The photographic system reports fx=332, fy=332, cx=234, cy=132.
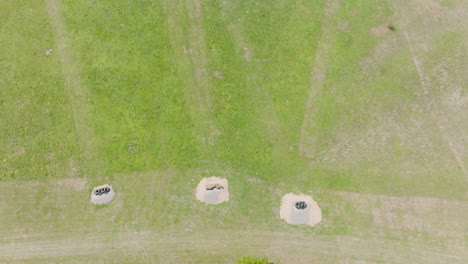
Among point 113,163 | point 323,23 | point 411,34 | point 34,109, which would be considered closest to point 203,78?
point 113,163

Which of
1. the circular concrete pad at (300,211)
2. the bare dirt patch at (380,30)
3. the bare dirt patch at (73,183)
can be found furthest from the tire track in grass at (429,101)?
the bare dirt patch at (73,183)

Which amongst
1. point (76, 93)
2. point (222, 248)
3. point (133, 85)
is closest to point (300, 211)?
point (222, 248)

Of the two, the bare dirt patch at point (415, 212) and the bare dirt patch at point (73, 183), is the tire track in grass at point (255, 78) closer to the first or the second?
the bare dirt patch at point (415, 212)

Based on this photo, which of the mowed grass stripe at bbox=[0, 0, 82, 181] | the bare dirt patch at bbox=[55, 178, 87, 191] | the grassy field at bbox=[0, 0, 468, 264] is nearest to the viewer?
the grassy field at bbox=[0, 0, 468, 264]

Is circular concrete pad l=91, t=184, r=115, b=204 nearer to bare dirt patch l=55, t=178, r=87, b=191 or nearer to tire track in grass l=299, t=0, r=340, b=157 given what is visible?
bare dirt patch l=55, t=178, r=87, b=191

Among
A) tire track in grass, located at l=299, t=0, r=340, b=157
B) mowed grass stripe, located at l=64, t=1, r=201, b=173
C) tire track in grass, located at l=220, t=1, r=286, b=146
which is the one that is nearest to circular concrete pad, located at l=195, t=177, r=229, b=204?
mowed grass stripe, located at l=64, t=1, r=201, b=173

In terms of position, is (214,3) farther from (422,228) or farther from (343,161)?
(422,228)

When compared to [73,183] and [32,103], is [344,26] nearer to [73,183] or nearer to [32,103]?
[73,183]
